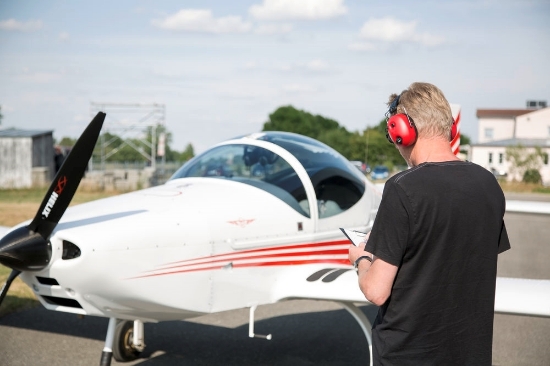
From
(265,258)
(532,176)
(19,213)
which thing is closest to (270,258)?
(265,258)

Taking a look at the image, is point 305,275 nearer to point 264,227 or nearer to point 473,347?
point 264,227

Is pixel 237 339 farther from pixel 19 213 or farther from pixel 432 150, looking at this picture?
pixel 19 213

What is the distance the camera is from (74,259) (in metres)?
3.78

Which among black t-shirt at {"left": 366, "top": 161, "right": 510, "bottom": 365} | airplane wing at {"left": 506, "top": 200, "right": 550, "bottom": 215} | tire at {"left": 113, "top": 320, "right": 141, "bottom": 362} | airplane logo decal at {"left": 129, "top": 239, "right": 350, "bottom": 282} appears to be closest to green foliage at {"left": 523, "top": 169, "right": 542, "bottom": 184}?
airplane wing at {"left": 506, "top": 200, "right": 550, "bottom": 215}

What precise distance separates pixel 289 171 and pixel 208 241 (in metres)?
1.03

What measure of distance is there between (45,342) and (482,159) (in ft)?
170

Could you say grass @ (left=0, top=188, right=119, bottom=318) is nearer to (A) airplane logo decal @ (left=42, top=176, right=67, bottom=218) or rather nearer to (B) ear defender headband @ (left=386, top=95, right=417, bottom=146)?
(A) airplane logo decal @ (left=42, top=176, right=67, bottom=218)

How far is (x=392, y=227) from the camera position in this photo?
79.9 inches

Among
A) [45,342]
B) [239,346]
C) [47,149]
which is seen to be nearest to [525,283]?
[239,346]

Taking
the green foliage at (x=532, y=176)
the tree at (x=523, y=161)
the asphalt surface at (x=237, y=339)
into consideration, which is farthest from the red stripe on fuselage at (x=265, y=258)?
the tree at (x=523, y=161)

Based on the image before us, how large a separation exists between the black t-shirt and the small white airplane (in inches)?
86.1

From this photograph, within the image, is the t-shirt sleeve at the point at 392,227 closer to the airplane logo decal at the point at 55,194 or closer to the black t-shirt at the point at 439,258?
the black t-shirt at the point at 439,258

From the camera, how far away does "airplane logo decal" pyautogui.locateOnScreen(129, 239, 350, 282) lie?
4.16m

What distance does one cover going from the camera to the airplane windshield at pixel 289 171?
4.99 meters
